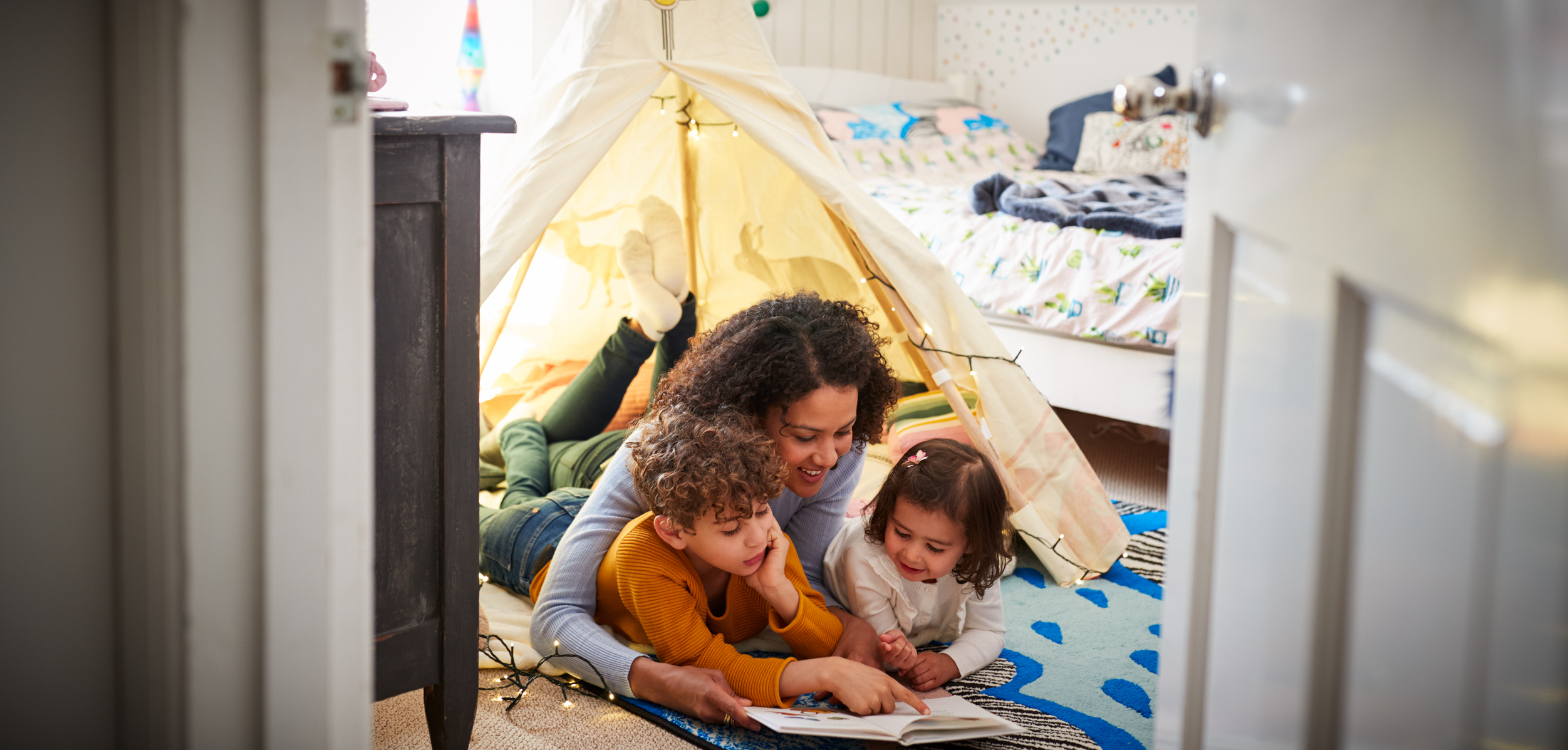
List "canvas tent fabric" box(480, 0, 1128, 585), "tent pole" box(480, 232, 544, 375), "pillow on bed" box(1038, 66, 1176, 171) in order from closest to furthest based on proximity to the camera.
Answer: "canvas tent fabric" box(480, 0, 1128, 585), "tent pole" box(480, 232, 544, 375), "pillow on bed" box(1038, 66, 1176, 171)

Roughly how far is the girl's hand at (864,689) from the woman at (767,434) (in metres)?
0.09

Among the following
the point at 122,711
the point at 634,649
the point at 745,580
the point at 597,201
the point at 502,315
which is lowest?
the point at 634,649

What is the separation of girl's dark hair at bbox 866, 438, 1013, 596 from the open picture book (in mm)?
247

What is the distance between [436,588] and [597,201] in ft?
4.17

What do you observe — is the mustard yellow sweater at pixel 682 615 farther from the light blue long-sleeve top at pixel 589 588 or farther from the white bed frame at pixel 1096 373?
the white bed frame at pixel 1096 373

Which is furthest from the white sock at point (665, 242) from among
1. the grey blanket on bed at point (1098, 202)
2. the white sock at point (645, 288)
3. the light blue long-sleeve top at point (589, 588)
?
the grey blanket on bed at point (1098, 202)

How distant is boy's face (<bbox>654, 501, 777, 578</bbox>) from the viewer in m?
1.30

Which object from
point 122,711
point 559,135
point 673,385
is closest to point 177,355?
point 122,711

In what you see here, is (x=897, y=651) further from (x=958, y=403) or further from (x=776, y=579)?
(x=958, y=403)

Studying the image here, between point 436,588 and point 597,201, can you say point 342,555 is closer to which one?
point 436,588

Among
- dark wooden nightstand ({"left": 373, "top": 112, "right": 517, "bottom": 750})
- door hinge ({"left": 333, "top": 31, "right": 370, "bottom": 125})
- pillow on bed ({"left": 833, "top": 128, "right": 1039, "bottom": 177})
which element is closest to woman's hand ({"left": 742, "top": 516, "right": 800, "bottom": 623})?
dark wooden nightstand ({"left": 373, "top": 112, "right": 517, "bottom": 750})

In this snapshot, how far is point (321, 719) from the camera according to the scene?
2.06ft

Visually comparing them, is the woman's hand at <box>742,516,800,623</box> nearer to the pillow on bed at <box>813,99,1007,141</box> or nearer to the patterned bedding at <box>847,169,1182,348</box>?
the patterned bedding at <box>847,169,1182,348</box>

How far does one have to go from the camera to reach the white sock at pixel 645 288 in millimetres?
2008
